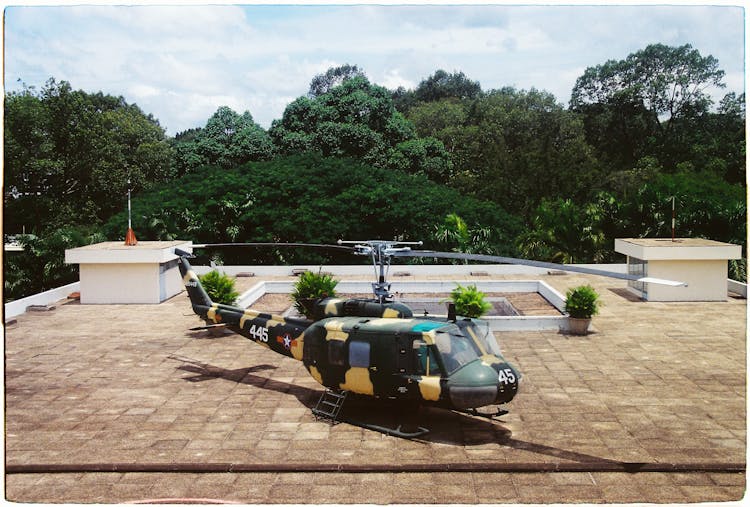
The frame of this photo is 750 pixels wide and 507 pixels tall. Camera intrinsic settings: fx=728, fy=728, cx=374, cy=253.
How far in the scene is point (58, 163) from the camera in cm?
4338

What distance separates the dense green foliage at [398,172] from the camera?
34094mm

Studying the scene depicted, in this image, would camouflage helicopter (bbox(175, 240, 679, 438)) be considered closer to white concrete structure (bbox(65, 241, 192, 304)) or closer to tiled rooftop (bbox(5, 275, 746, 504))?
tiled rooftop (bbox(5, 275, 746, 504))

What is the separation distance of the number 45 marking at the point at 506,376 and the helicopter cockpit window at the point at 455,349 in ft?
1.91

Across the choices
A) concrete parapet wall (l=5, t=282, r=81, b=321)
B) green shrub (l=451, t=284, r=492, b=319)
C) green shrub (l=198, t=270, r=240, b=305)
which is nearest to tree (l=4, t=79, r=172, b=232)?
concrete parapet wall (l=5, t=282, r=81, b=321)

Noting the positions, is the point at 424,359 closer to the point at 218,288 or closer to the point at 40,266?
the point at 218,288

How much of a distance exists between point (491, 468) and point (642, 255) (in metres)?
16.5

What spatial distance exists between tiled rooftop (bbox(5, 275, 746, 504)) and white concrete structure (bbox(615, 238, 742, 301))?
4521 millimetres

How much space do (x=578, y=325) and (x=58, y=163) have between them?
112 ft

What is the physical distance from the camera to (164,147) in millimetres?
57219

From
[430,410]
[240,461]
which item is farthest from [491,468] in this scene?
[240,461]

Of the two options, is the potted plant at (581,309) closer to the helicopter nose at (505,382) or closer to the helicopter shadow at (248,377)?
the helicopter shadow at (248,377)

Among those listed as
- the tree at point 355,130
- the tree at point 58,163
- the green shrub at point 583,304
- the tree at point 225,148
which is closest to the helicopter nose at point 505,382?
the green shrub at point 583,304

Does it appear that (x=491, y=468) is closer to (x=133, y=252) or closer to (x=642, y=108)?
(x=133, y=252)

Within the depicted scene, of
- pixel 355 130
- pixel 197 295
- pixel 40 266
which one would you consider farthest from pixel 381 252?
pixel 355 130
